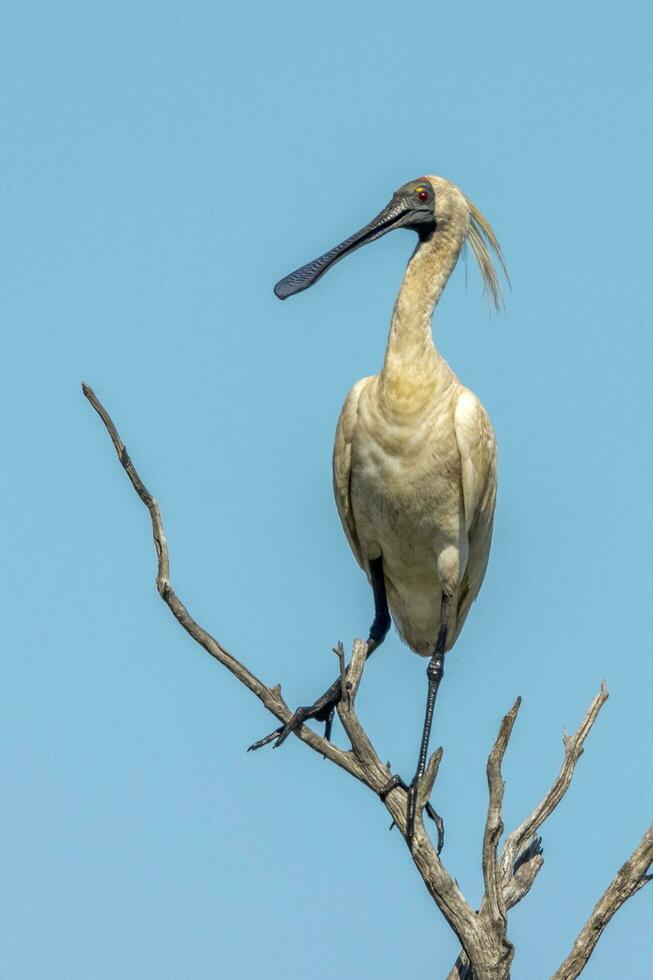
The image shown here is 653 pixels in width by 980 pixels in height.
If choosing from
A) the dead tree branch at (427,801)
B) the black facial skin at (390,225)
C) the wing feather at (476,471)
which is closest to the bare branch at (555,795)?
the dead tree branch at (427,801)

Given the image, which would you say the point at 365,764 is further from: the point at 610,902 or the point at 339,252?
the point at 339,252

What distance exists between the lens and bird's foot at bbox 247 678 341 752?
1019cm

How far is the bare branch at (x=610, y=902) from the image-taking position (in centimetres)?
966

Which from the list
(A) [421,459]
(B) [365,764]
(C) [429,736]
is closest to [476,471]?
(A) [421,459]

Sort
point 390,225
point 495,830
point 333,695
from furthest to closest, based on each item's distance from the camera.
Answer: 1. point 390,225
2. point 333,695
3. point 495,830

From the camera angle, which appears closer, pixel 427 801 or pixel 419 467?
pixel 427 801

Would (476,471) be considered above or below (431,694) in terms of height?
above

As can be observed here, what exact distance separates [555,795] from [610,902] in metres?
0.62

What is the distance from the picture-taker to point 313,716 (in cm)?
1060

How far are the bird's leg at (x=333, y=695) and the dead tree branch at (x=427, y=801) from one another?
0.62ft

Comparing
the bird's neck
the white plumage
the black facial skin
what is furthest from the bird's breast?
the black facial skin

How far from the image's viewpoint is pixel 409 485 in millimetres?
11000

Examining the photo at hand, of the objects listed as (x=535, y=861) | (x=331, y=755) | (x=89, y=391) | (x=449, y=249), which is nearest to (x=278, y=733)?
(x=331, y=755)

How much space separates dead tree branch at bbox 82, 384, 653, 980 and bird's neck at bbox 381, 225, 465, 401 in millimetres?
1849
